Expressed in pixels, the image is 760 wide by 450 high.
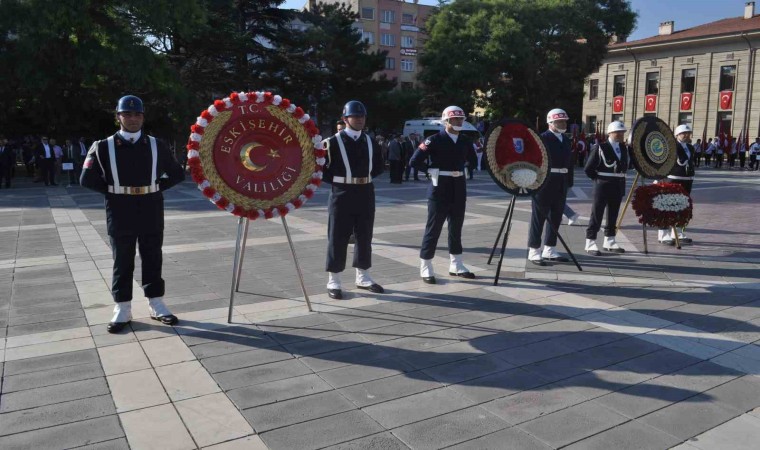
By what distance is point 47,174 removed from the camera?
70.8 feet

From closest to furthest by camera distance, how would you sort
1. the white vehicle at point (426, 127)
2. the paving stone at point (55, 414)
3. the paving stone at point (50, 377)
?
the paving stone at point (55, 414)
the paving stone at point (50, 377)
the white vehicle at point (426, 127)

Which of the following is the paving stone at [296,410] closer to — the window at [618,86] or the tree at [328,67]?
the tree at [328,67]

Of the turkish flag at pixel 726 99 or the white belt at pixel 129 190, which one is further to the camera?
the turkish flag at pixel 726 99

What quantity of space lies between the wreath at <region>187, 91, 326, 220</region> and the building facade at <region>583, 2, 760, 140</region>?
40645 millimetres

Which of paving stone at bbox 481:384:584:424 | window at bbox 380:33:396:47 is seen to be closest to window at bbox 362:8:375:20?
window at bbox 380:33:396:47

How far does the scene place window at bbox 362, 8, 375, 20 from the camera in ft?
224

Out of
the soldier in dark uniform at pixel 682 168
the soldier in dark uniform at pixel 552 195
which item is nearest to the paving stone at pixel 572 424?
the soldier in dark uniform at pixel 552 195

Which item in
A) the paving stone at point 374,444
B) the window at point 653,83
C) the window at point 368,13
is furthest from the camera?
the window at point 368,13

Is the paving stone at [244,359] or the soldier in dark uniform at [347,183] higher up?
the soldier in dark uniform at [347,183]

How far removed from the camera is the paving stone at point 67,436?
3.44 metres

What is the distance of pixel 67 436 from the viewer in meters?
3.54

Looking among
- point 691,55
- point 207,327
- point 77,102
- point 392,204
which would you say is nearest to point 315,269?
point 207,327

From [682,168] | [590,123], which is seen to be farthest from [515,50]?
[682,168]

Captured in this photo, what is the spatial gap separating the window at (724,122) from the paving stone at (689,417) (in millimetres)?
44945
